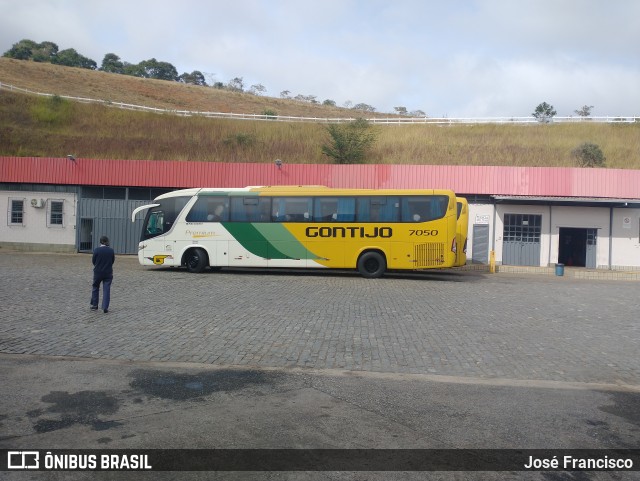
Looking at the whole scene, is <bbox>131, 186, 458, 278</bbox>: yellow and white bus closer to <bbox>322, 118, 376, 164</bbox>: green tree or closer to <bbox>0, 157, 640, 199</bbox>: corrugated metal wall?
<bbox>0, 157, 640, 199</bbox>: corrugated metal wall

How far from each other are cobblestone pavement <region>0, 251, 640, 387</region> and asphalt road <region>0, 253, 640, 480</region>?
0.17 ft

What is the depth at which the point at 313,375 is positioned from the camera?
7.36 m

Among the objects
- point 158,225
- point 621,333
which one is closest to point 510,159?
point 158,225

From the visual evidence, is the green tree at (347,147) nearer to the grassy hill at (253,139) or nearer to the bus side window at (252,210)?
the grassy hill at (253,139)

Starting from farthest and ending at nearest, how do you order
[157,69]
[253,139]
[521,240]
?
[157,69] < [253,139] < [521,240]

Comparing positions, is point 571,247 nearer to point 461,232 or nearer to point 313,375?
point 461,232

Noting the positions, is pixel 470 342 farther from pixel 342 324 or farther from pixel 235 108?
pixel 235 108

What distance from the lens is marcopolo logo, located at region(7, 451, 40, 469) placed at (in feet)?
14.8

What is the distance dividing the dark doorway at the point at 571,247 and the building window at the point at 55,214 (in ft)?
84.5

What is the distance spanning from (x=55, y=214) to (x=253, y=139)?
17043 millimetres

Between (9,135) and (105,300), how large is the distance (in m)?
35.4

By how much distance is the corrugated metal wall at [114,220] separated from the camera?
28766mm

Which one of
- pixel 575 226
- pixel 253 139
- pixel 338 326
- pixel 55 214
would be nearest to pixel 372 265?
pixel 338 326

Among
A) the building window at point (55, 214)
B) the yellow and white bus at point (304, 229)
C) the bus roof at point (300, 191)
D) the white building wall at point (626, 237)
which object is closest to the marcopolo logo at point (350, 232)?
the yellow and white bus at point (304, 229)
